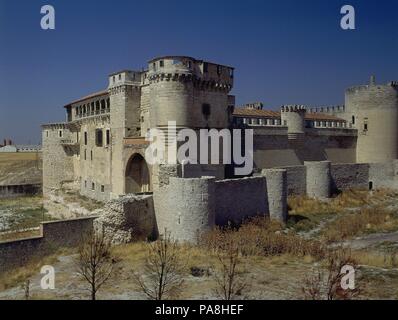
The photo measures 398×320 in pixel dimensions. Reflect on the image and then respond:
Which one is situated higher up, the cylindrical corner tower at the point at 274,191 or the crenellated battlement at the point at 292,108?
the crenellated battlement at the point at 292,108

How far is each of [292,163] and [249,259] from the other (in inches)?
672

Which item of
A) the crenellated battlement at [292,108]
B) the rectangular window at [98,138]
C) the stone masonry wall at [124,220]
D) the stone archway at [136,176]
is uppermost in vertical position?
the crenellated battlement at [292,108]

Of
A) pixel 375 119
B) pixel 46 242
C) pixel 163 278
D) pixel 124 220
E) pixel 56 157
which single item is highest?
pixel 375 119

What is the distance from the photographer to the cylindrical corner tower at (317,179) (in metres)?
26.3

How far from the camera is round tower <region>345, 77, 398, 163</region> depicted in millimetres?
32438

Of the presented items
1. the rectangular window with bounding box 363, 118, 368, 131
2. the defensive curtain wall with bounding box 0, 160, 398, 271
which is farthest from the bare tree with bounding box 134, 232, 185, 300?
the rectangular window with bounding box 363, 118, 368, 131

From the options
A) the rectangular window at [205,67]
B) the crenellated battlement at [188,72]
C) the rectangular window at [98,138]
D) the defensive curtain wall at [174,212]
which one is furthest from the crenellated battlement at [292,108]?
the rectangular window at [98,138]

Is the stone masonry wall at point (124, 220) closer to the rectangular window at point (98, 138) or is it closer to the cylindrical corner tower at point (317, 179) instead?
the rectangular window at point (98, 138)

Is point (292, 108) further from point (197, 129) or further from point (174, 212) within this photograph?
point (174, 212)

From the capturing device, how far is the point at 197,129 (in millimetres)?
22047

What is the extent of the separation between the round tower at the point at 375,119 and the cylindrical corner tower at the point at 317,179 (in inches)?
365

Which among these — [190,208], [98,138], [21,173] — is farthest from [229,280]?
[21,173]

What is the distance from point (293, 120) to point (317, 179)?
18.4ft

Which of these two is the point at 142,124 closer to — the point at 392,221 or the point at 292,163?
the point at 292,163
